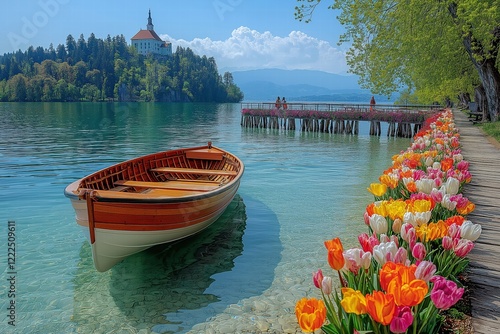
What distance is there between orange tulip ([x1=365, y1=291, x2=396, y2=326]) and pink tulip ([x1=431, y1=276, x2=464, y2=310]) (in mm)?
302

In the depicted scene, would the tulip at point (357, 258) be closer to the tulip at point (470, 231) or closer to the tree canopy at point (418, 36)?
the tulip at point (470, 231)

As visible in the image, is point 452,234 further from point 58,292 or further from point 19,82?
point 19,82

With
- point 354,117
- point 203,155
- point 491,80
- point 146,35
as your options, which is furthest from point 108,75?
point 203,155

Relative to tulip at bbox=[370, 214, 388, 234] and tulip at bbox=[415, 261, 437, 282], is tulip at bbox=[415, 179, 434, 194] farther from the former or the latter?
tulip at bbox=[415, 261, 437, 282]

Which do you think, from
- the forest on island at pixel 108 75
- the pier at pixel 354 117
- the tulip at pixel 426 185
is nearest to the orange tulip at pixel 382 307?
the tulip at pixel 426 185

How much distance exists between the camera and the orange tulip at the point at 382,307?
6.49ft

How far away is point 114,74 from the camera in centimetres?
15912

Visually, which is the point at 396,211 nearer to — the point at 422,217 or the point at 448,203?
the point at 422,217

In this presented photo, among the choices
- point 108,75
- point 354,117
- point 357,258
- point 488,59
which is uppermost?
point 108,75

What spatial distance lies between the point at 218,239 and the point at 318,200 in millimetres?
4472

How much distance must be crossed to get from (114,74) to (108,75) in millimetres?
3306

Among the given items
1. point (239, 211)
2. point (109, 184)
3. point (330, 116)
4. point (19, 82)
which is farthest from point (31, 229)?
point (19, 82)

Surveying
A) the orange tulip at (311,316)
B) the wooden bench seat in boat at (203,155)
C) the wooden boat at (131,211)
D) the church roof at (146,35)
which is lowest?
the wooden boat at (131,211)

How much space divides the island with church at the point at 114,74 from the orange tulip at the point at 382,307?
14242cm
